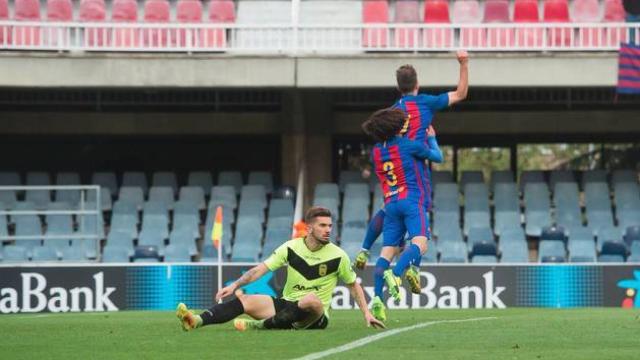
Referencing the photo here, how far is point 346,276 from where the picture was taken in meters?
13.2

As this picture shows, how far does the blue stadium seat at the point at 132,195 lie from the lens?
30.2 metres

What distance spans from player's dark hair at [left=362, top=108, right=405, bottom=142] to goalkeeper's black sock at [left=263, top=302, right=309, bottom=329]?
1772mm

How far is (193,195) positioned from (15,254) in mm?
4126

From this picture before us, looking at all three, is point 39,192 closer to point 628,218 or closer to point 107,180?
point 107,180

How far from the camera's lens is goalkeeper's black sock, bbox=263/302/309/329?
13.0m

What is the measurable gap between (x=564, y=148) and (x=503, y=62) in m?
5.28

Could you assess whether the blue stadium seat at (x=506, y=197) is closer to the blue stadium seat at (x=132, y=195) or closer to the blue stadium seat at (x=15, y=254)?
the blue stadium seat at (x=132, y=195)

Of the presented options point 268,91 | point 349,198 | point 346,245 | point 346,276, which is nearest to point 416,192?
point 346,276

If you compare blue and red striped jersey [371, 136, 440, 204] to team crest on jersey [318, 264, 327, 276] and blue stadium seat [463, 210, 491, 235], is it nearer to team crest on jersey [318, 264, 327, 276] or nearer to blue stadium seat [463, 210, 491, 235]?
team crest on jersey [318, 264, 327, 276]

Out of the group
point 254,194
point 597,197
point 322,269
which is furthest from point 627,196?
point 322,269

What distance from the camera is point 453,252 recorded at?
2777cm

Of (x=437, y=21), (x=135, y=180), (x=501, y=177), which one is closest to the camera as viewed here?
(x=437, y=21)

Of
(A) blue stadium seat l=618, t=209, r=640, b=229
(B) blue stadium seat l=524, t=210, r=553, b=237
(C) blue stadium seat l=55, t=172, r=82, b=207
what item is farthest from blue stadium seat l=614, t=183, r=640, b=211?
(C) blue stadium seat l=55, t=172, r=82, b=207

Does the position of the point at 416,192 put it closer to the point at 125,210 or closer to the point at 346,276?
the point at 346,276
